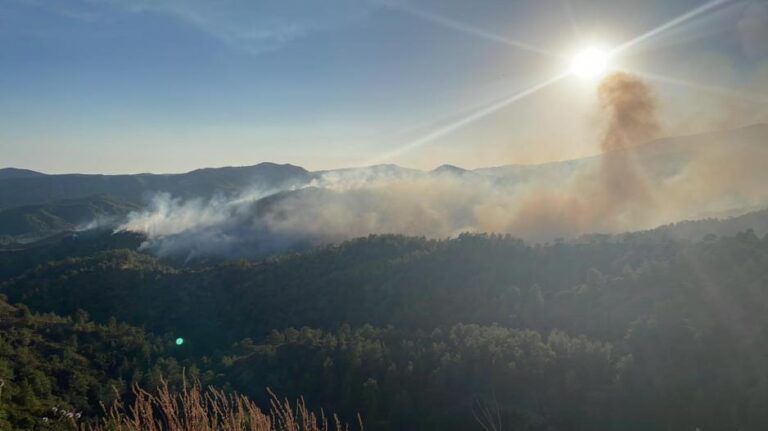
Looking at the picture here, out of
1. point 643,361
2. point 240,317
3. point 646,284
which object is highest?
point 646,284

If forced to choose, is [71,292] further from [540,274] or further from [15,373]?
[540,274]

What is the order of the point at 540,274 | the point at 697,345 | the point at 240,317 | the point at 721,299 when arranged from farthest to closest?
the point at 240,317, the point at 540,274, the point at 721,299, the point at 697,345

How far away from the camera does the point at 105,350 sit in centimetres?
7788

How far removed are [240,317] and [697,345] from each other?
89180mm

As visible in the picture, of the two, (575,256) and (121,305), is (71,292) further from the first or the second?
(575,256)

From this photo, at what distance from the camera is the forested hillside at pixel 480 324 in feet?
174

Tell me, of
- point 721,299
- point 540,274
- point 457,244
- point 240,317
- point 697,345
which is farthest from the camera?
point 457,244

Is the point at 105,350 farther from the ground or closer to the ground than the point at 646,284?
closer to the ground

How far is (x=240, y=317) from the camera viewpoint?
118312 mm

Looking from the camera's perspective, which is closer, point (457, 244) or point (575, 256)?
point (575, 256)

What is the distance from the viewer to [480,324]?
91.6 meters

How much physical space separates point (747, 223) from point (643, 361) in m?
85.7

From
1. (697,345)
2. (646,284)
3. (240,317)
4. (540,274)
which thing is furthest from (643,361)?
(240,317)

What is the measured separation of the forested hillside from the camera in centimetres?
5308
